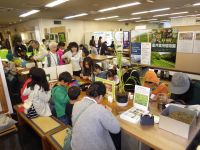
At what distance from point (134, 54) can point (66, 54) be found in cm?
160

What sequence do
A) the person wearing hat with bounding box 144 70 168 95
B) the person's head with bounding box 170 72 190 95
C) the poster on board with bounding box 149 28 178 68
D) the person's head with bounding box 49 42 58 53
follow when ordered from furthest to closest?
the person's head with bounding box 49 42 58 53
the poster on board with bounding box 149 28 178 68
the person wearing hat with bounding box 144 70 168 95
the person's head with bounding box 170 72 190 95

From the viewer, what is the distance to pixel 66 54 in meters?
3.77

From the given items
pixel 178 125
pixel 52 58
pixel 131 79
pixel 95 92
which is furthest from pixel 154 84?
pixel 52 58

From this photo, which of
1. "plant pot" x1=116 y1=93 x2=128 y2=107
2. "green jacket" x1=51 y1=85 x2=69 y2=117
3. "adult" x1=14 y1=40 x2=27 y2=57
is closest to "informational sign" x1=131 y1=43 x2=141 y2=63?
"plant pot" x1=116 y1=93 x2=128 y2=107

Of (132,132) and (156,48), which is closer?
(132,132)

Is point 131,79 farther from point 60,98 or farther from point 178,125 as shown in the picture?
point 178,125

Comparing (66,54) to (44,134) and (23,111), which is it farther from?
(44,134)

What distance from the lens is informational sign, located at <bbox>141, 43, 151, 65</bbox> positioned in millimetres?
2882

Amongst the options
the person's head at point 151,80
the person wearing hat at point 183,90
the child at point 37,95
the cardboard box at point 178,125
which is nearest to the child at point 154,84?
the person's head at point 151,80

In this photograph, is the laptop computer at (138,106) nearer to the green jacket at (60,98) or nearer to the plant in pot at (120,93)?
the plant in pot at (120,93)

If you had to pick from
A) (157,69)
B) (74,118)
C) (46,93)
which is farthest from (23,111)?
(157,69)

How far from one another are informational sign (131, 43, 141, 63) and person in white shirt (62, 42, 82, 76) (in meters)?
1.27

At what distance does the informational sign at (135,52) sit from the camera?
3.06 m

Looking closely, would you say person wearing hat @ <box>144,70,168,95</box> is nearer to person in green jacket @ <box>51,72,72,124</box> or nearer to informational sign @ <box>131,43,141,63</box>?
informational sign @ <box>131,43,141,63</box>
